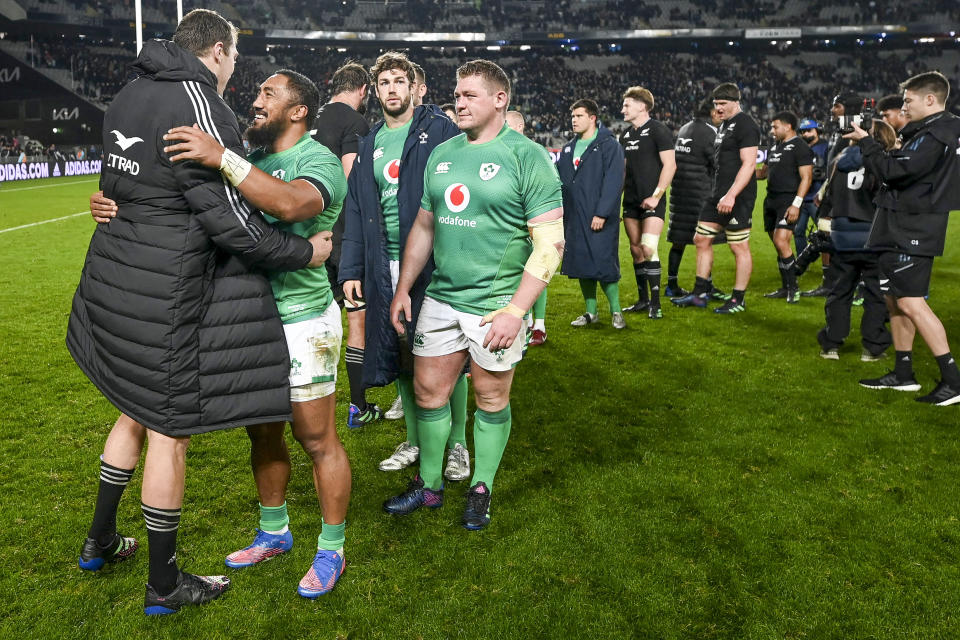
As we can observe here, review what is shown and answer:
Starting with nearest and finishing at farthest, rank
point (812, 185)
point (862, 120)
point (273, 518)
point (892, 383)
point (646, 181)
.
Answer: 1. point (273, 518)
2. point (862, 120)
3. point (892, 383)
4. point (646, 181)
5. point (812, 185)

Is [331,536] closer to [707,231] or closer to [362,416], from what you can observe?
[362,416]

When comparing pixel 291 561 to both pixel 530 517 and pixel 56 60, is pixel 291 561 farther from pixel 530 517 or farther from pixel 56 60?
pixel 56 60

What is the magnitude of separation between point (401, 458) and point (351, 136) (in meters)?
2.11

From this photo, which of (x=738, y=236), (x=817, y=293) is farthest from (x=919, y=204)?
(x=817, y=293)

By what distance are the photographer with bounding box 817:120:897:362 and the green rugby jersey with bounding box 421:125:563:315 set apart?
3905 millimetres


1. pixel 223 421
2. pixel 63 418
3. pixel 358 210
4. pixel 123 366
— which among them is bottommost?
pixel 63 418

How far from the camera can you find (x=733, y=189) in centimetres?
745

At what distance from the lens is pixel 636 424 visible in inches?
189

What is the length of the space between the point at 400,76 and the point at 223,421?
84.0 inches

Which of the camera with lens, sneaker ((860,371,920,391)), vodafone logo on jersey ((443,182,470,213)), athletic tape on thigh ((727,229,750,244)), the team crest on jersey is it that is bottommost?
sneaker ((860,371,920,391))

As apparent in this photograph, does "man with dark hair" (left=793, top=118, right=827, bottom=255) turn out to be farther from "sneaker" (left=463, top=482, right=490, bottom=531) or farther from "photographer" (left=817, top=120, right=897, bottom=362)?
"sneaker" (left=463, top=482, right=490, bottom=531)

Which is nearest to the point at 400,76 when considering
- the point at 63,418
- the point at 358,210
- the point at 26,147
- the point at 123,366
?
the point at 358,210

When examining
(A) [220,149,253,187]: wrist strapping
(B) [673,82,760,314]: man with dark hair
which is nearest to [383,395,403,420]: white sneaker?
(A) [220,149,253,187]: wrist strapping

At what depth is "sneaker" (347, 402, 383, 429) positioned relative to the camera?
4.77 metres
